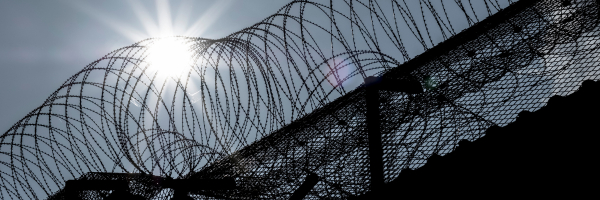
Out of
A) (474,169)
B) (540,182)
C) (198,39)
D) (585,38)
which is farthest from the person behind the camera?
(198,39)

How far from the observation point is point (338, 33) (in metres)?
4.10

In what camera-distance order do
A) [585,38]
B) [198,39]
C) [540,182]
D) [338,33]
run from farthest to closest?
[198,39]
[338,33]
[585,38]
[540,182]

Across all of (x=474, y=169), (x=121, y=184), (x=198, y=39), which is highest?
(x=198, y=39)

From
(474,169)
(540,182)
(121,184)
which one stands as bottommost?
(540,182)

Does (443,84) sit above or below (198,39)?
below

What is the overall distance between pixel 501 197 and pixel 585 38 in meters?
1.87

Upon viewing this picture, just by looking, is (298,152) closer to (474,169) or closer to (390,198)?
(390,198)

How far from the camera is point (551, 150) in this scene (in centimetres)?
283

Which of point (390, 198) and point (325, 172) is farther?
point (325, 172)

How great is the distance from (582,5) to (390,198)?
2.58m

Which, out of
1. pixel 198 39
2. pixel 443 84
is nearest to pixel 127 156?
pixel 198 39

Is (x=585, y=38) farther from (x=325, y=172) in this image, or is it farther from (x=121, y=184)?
(x=121, y=184)

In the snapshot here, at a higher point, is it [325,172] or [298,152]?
[298,152]

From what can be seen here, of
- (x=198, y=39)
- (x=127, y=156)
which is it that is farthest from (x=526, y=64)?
(x=127, y=156)
